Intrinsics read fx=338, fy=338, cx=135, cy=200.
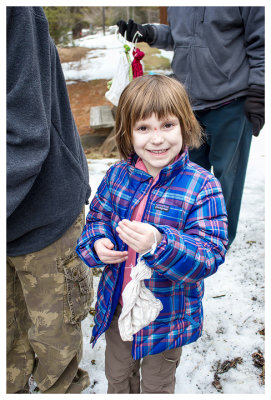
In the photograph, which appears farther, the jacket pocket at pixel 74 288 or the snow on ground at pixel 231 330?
the snow on ground at pixel 231 330

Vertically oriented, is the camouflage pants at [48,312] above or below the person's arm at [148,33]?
below

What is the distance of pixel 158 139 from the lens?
1392 millimetres

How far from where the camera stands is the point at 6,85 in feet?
3.99

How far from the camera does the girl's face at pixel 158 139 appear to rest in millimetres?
1412

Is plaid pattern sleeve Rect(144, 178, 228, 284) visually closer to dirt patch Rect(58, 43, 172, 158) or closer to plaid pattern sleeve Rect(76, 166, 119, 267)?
plaid pattern sleeve Rect(76, 166, 119, 267)

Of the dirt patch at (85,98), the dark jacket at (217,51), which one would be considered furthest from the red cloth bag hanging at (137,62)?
the dirt patch at (85,98)

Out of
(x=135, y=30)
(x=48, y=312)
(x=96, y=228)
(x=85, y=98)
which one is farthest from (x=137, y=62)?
(x=85, y=98)

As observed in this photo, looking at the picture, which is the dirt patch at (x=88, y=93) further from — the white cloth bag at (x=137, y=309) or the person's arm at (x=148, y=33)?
the white cloth bag at (x=137, y=309)

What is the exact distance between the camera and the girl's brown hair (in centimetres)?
142

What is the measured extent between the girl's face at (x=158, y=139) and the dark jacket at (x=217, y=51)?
1.29 meters

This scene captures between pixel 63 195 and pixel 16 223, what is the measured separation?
0.23 meters

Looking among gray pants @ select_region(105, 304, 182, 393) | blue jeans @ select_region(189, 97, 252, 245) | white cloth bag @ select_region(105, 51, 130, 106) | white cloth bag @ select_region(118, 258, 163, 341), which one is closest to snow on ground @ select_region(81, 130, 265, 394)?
gray pants @ select_region(105, 304, 182, 393)

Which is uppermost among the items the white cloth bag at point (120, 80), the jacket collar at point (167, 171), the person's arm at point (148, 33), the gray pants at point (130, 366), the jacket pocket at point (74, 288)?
the person's arm at point (148, 33)
